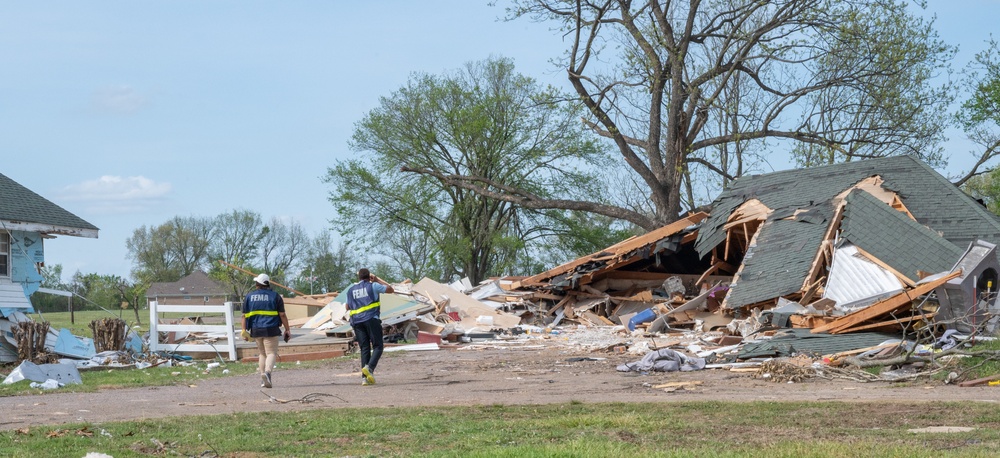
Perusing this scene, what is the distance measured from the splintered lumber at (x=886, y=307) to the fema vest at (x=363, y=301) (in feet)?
24.8

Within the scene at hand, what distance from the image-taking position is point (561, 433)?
779cm

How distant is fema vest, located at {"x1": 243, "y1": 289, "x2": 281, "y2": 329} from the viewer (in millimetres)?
12836

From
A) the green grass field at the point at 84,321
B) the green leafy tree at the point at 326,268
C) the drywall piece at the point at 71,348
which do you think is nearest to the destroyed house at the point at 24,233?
the green grass field at the point at 84,321

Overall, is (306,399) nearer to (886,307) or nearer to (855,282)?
(886,307)

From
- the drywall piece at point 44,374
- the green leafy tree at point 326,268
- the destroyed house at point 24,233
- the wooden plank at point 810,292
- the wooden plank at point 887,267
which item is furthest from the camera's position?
the green leafy tree at point 326,268

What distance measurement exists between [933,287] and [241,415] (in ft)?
37.7

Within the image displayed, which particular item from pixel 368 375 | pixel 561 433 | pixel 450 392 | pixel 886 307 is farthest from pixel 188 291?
pixel 561 433

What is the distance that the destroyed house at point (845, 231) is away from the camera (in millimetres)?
17906

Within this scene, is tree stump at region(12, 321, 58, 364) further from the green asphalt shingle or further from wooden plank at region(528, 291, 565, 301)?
wooden plank at region(528, 291, 565, 301)

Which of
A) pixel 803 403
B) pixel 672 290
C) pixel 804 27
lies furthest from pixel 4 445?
pixel 804 27

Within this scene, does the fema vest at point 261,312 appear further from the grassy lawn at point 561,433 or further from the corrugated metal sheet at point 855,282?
the corrugated metal sheet at point 855,282

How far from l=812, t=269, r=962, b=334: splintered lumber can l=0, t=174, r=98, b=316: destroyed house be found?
53.0 feet

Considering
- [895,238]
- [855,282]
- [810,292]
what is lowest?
[810,292]

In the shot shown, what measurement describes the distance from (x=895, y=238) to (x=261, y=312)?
1229 centimetres
